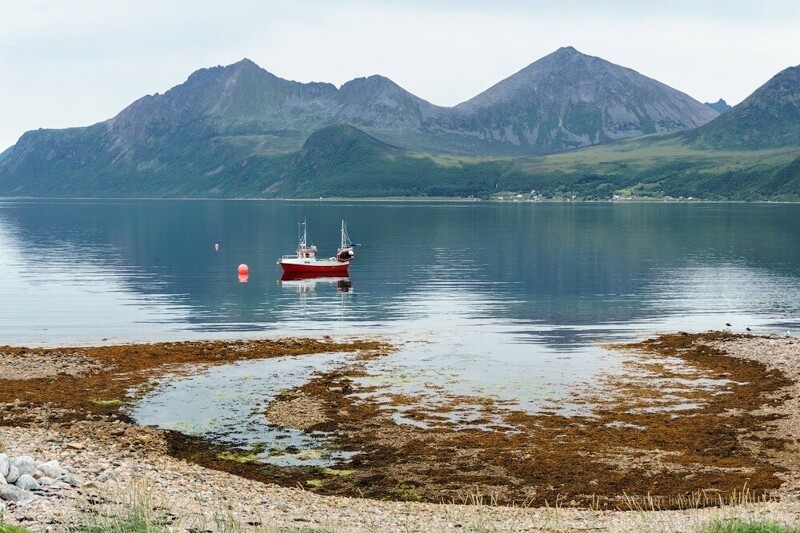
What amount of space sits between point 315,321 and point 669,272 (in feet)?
194

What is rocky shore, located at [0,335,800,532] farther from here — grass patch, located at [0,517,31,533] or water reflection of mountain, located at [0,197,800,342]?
water reflection of mountain, located at [0,197,800,342]

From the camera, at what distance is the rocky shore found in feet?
74.3

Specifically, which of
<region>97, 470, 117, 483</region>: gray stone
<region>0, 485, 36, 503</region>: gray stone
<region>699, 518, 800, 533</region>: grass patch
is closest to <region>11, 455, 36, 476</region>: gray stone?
<region>0, 485, 36, 503</region>: gray stone

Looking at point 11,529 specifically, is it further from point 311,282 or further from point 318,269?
point 318,269

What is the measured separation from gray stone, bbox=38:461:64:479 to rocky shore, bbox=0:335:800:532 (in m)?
0.03

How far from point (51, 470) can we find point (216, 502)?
193 inches

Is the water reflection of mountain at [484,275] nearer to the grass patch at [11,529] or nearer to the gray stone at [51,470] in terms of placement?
the gray stone at [51,470]

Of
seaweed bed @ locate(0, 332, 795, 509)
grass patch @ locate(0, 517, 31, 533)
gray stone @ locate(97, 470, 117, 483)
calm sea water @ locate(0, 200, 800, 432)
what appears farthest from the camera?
calm sea water @ locate(0, 200, 800, 432)

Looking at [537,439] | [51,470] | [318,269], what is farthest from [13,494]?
[318,269]

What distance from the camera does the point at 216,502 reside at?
25016 millimetres

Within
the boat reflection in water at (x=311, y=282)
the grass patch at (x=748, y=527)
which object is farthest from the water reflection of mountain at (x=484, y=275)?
the grass patch at (x=748, y=527)

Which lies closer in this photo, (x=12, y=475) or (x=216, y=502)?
(x=12, y=475)

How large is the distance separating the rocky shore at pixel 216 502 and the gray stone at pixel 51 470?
0.09 feet

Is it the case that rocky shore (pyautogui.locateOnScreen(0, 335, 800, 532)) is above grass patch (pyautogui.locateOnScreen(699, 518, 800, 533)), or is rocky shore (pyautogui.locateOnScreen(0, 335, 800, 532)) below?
below
